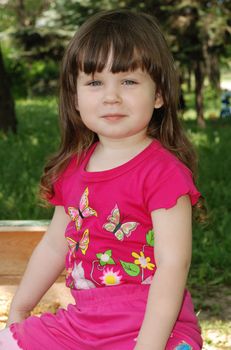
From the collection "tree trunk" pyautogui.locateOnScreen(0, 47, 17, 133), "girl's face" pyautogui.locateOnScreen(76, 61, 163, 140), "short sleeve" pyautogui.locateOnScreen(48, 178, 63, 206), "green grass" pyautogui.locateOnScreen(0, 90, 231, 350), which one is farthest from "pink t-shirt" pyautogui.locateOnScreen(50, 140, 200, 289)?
"tree trunk" pyautogui.locateOnScreen(0, 47, 17, 133)

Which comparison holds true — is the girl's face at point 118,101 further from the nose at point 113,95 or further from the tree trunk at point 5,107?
the tree trunk at point 5,107

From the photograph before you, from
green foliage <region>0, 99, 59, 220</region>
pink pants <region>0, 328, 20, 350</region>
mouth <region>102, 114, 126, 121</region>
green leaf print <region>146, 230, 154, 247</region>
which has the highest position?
mouth <region>102, 114, 126, 121</region>

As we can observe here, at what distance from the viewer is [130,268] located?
218cm

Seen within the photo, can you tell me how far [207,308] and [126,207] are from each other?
2081 millimetres

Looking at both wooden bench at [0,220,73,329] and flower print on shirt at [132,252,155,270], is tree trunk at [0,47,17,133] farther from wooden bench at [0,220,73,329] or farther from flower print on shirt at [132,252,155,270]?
flower print on shirt at [132,252,155,270]

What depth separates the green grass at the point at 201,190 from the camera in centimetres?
474

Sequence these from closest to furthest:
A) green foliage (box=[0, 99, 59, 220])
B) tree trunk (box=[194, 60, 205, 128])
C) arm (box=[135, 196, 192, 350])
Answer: arm (box=[135, 196, 192, 350]) < green foliage (box=[0, 99, 59, 220]) < tree trunk (box=[194, 60, 205, 128])

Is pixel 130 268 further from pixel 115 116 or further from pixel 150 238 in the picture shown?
pixel 115 116

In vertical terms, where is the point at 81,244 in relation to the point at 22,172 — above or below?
above

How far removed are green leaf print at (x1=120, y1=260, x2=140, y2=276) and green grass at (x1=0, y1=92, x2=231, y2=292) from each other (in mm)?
2050

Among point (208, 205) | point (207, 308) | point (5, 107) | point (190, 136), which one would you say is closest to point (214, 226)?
point (208, 205)

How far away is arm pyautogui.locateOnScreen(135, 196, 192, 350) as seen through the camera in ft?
6.61

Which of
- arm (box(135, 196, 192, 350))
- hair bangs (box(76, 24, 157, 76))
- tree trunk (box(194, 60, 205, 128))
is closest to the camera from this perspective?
arm (box(135, 196, 192, 350))

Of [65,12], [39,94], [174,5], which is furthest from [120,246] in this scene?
[39,94]
